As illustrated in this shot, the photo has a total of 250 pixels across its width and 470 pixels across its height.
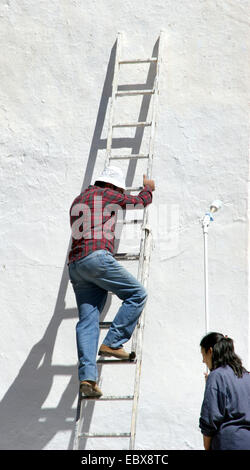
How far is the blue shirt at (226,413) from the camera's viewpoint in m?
3.73

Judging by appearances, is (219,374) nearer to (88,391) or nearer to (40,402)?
(88,391)

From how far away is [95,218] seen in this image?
4.70 meters

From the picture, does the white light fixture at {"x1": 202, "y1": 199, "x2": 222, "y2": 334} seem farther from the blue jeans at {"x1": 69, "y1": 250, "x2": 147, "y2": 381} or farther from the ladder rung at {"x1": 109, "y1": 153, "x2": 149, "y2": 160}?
the ladder rung at {"x1": 109, "y1": 153, "x2": 149, "y2": 160}

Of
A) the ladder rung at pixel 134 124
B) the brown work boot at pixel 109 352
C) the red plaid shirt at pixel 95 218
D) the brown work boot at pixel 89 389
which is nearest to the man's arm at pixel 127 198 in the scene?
the red plaid shirt at pixel 95 218

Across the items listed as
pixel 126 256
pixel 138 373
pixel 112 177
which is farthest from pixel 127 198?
pixel 138 373

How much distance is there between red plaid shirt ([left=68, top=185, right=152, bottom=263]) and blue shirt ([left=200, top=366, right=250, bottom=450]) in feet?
4.09

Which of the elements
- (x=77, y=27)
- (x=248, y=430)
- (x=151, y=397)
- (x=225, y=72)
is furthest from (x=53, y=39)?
(x=248, y=430)

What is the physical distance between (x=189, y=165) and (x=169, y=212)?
0.38 meters

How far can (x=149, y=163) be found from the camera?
17.5 ft

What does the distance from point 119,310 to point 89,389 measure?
0.51 m

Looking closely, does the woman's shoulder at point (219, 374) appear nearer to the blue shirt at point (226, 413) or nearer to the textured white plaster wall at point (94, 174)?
the blue shirt at point (226, 413)

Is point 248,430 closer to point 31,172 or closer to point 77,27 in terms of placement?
point 31,172

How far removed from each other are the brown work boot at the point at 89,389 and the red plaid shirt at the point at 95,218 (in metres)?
0.76

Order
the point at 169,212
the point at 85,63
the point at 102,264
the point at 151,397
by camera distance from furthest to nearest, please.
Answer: the point at 85,63 < the point at 169,212 < the point at 151,397 < the point at 102,264
